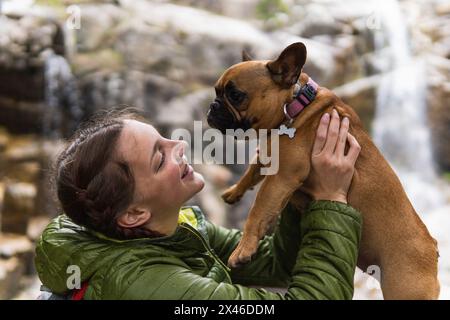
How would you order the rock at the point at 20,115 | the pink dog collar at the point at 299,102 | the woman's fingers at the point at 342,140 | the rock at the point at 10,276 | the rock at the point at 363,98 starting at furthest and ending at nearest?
1. the rock at the point at 363,98
2. the rock at the point at 20,115
3. the rock at the point at 10,276
4. the pink dog collar at the point at 299,102
5. the woman's fingers at the point at 342,140

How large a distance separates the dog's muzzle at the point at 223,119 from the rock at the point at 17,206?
3.45 meters

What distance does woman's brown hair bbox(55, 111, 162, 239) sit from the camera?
132cm

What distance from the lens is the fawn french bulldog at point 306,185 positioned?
1.49 m

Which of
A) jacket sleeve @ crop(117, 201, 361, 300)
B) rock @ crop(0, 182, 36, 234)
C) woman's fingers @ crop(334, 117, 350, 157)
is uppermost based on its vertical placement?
woman's fingers @ crop(334, 117, 350, 157)

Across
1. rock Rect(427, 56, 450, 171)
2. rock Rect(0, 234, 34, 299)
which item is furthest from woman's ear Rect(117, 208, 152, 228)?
rock Rect(427, 56, 450, 171)

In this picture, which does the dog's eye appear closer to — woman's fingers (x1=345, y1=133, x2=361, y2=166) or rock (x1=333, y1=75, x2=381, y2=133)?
Result: woman's fingers (x1=345, y1=133, x2=361, y2=166)

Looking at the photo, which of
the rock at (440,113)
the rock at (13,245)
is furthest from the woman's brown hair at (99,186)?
the rock at (440,113)

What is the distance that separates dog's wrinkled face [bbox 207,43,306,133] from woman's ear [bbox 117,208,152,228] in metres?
0.43

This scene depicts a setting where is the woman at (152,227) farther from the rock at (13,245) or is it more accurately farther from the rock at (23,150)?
the rock at (23,150)

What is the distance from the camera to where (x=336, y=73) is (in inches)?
227

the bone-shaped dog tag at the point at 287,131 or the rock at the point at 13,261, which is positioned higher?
the bone-shaped dog tag at the point at 287,131

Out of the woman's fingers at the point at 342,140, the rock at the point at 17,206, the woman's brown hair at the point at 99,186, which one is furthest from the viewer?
the rock at the point at 17,206

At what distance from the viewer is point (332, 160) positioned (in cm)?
142
